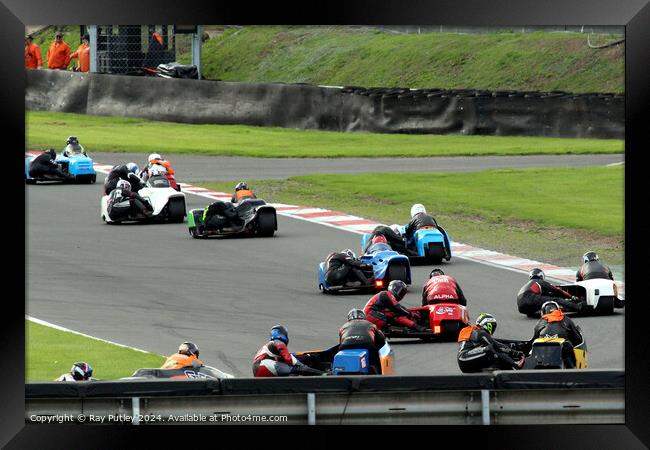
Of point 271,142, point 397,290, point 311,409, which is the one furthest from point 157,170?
point 311,409

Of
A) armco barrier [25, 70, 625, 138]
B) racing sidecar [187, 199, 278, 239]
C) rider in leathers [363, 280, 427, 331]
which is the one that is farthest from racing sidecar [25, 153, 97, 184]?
rider in leathers [363, 280, 427, 331]

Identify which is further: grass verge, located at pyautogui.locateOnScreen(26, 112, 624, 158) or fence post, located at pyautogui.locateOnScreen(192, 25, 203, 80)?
fence post, located at pyautogui.locateOnScreen(192, 25, 203, 80)

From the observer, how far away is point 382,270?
770 inches

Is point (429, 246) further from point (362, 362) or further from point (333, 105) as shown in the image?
point (333, 105)

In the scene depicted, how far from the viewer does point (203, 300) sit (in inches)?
762

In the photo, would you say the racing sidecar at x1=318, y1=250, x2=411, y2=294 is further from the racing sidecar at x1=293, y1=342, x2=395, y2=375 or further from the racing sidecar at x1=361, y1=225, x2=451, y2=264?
the racing sidecar at x1=293, y1=342, x2=395, y2=375

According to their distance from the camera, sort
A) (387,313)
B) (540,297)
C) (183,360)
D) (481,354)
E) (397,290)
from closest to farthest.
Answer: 1. (183,360)
2. (481,354)
3. (387,313)
4. (397,290)
5. (540,297)

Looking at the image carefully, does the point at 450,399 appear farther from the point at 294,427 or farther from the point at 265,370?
the point at 265,370

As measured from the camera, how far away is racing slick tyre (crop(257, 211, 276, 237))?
24.7 meters

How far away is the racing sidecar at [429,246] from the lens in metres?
21.9

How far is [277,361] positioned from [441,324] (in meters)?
3.45

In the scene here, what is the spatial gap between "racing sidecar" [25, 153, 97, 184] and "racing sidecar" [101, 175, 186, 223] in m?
4.95

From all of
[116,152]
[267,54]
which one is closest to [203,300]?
[116,152]

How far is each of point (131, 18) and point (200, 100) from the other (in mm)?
32452
